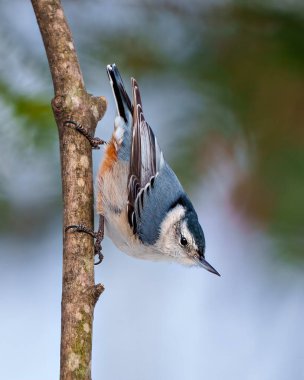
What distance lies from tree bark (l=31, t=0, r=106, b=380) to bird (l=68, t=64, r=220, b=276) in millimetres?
500

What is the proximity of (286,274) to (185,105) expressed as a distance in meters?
0.47

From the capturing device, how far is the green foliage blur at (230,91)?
148 cm

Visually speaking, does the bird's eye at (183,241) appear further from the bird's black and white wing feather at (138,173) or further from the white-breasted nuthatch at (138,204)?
the bird's black and white wing feather at (138,173)

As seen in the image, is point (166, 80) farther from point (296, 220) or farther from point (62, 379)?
point (62, 379)

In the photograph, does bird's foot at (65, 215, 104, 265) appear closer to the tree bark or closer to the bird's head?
the tree bark

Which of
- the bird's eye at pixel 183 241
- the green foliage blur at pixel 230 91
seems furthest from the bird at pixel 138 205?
the green foliage blur at pixel 230 91

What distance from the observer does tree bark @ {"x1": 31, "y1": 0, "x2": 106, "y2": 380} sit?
4.75 ft

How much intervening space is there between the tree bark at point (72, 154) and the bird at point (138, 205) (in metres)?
0.50

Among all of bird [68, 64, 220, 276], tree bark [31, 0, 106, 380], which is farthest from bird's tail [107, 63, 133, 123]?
tree bark [31, 0, 106, 380]

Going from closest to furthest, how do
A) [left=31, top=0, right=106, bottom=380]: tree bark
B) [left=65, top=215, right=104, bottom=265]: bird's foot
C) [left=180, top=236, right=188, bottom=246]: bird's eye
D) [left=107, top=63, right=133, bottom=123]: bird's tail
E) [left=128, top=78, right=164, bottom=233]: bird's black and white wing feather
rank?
1. [left=31, top=0, right=106, bottom=380]: tree bark
2. [left=65, top=215, right=104, bottom=265]: bird's foot
3. [left=107, top=63, right=133, bottom=123]: bird's tail
4. [left=128, top=78, right=164, bottom=233]: bird's black and white wing feather
5. [left=180, top=236, right=188, bottom=246]: bird's eye

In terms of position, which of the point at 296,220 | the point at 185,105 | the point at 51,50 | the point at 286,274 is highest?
the point at 51,50

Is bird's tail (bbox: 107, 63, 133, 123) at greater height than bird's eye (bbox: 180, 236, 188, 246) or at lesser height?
greater

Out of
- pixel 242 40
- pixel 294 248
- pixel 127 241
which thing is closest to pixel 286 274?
pixel 294 248

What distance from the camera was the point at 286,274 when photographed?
1342mm
